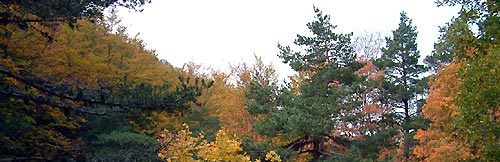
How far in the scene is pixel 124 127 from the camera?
1514 cm

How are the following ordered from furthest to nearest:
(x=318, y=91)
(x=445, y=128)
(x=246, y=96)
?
(x=246, y=96) → (x=318, y=91) → (x=445, y=128)

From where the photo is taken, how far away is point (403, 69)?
20.9 metres

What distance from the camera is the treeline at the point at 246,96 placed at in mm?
5973

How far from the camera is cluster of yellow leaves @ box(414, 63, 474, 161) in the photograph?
Result: 1159 cm

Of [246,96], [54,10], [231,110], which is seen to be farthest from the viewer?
[231,110]

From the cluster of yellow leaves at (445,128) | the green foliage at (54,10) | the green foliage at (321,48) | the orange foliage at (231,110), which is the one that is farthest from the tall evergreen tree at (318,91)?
the green foliage at (54,10)

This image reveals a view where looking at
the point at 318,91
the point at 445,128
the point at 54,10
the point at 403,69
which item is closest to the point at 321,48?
the point at 318,91

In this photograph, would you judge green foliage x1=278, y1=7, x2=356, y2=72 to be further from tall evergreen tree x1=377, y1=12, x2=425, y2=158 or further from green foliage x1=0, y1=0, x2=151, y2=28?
green foliage x1=0, y1=0, x2=151, y2=28

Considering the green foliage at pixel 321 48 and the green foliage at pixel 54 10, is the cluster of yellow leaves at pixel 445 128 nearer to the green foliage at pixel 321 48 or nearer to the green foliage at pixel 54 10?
the green foliage at pixel 321 48

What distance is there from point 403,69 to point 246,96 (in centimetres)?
810

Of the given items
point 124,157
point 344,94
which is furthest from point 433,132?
point 124,157

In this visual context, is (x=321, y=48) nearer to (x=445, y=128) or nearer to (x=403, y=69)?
(x=445, y=128)

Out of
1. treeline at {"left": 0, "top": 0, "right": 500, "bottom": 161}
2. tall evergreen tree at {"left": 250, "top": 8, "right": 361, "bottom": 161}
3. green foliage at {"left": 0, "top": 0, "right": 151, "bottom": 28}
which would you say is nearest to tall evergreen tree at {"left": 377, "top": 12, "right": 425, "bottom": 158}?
treeline at {"left": 0, "top": 0, "right": 500, "bottom": 161}

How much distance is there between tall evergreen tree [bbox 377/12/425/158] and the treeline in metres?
0.06
